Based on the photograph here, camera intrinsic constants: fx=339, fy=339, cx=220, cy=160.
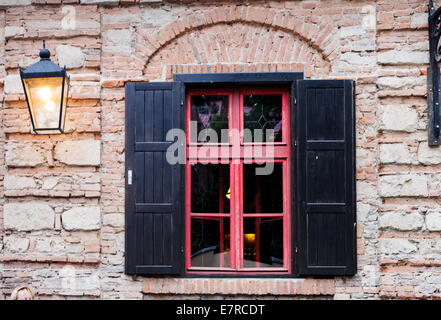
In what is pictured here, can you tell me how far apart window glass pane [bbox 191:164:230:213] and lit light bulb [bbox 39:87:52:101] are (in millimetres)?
1430

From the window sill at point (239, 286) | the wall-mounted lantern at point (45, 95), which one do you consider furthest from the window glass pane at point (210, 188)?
the wall-mounted lantern at point (45, 95)

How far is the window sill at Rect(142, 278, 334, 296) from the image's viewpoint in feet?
10.4

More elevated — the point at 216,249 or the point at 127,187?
the point at 127,187

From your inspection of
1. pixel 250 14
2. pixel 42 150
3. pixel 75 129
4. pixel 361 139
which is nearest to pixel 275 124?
pixel 361 139

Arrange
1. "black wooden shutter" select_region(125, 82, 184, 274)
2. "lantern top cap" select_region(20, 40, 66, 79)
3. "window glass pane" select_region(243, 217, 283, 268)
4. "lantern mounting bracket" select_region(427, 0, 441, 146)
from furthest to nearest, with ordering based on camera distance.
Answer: "window glass pane" select_region(243, 217, 283, 268)
"black wooden shutter" select_region(125, 82, 184, 274)
"lantern mounting bracket" select_region(427, 0, 441, 146)
"lantern top cap" select_region(20, 40, 66, 79)

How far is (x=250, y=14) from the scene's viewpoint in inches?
130

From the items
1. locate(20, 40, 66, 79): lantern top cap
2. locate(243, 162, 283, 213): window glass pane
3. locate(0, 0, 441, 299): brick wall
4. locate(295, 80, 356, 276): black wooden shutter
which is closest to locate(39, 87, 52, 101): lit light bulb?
locate(20, 40, 66, 79): lantern top cap

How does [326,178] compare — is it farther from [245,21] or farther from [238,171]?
[245,21]

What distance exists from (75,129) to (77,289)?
154 centimetres

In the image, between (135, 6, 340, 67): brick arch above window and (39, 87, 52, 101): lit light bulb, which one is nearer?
(39, 87, 52, 101): lit light bulb

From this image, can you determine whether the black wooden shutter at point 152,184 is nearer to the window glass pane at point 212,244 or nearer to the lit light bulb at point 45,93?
the window glass pane at point 212,244

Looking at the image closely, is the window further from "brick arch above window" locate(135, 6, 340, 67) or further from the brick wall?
"brick arch above window" locate(135, 6, 340, 67)

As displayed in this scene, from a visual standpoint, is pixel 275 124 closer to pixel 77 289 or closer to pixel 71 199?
pixel 71 199

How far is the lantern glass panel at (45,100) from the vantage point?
2.97 metres
